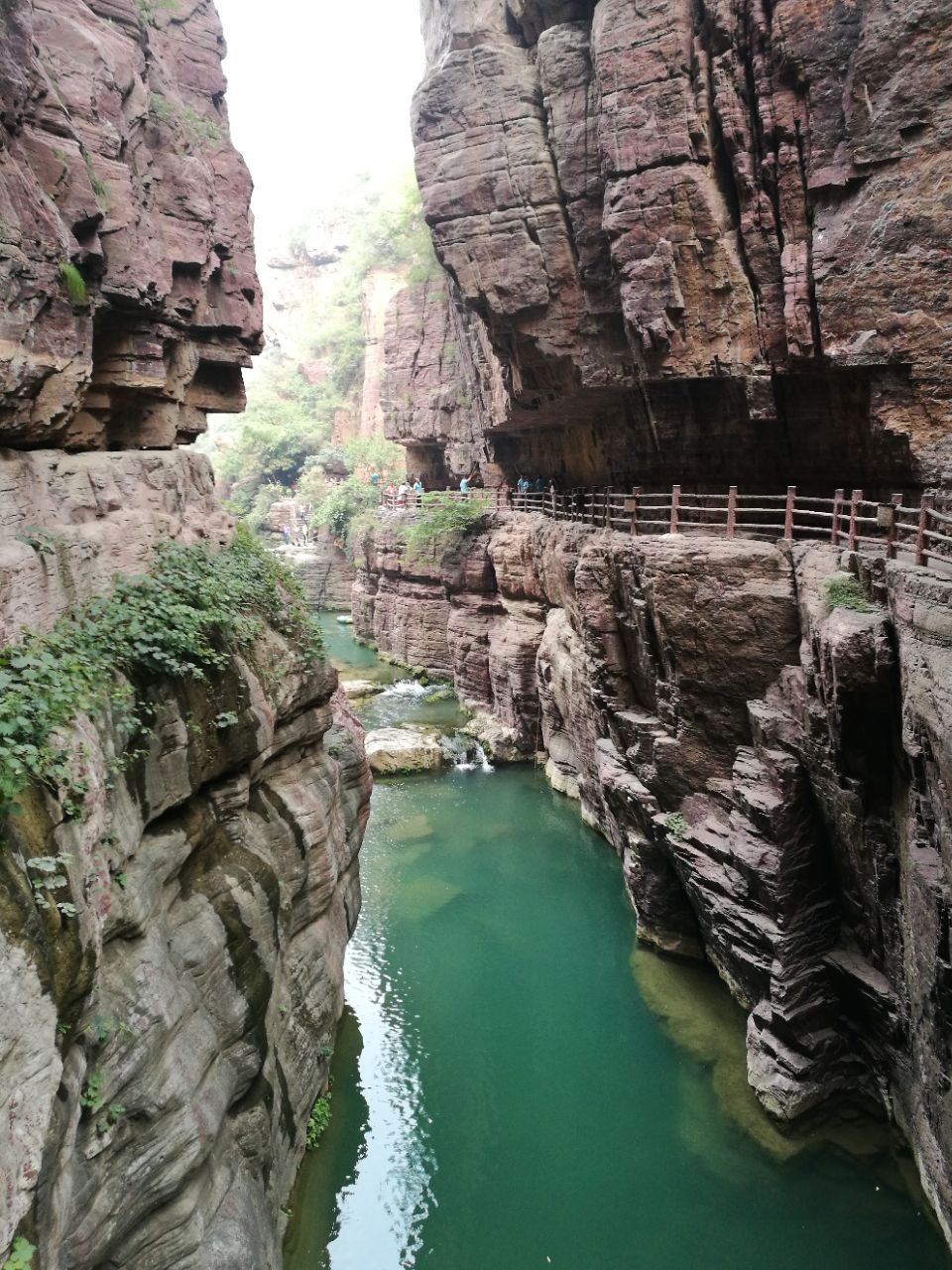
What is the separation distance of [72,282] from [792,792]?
9.58m

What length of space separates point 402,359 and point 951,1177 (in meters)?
32.1

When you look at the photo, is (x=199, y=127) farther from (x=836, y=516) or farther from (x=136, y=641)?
(x=836, y=516)

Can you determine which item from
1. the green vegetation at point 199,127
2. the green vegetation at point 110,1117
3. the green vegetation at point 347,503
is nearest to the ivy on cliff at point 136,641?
the green vegetation at point 110,1117

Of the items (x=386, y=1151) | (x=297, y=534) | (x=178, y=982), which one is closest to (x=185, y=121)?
(x=178, y=982)

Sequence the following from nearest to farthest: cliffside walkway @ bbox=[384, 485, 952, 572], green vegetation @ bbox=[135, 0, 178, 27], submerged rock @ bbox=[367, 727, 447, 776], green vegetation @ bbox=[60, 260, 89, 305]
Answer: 1. green vegetation @ bbox=[60, 260, 89, 305]
2. cliffside walkway @ bbox=[384, 485, 952, 572]
3. green vegetation @ bbox=[135, 0, 178, 27]
4. submerged rock @ bbox=[367, 727, 447, 776]

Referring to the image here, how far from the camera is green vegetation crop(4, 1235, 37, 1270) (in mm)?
3444

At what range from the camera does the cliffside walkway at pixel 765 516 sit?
352 inches

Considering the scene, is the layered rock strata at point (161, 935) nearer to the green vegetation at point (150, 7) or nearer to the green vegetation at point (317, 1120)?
the green vegetation at point (317, 1120)

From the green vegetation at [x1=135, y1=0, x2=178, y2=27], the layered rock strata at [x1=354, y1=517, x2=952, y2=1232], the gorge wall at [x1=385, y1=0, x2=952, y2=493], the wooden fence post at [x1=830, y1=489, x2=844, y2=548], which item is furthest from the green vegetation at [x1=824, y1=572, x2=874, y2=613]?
the green vegetation at [x1=135, y1=0, x2=178, y2=27]

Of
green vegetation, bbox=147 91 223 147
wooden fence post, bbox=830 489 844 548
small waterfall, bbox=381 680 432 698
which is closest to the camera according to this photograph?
green vegetation, bbox=147 91 223 147

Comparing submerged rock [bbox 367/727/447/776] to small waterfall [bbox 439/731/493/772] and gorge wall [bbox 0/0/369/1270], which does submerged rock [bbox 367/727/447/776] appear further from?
gorge wall [bbox 0/0/369/1270]

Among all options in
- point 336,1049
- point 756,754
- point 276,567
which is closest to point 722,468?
point 756,754

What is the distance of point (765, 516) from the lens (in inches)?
587

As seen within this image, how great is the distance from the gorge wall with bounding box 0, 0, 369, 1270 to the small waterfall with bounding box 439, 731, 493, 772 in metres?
9.36
